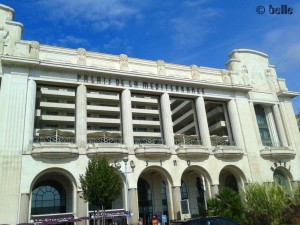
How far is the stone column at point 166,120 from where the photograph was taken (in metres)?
32.1

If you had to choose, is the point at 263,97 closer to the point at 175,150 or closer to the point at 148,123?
the point at 175,150

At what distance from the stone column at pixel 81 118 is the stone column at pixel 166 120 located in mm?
9347

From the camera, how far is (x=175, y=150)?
31.7 m

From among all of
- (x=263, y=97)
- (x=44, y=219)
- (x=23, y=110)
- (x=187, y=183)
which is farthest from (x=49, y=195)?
(x=263, y=97)

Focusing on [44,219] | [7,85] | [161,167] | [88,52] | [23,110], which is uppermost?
[88,52]

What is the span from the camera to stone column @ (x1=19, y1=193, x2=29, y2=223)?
23.2 meters

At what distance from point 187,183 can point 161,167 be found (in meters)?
8.39

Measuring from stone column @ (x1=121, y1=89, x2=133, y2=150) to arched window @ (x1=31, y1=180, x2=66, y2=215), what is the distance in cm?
843

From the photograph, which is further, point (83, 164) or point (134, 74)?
point (134, 74)

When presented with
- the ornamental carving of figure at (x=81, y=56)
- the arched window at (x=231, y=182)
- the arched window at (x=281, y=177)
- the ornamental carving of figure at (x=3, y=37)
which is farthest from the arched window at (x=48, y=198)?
the arched window at (x=281, y=177)

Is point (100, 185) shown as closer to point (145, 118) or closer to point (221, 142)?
point (221, 142)

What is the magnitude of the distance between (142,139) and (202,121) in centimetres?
865

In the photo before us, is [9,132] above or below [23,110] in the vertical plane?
below

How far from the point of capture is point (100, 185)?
2044 cm
